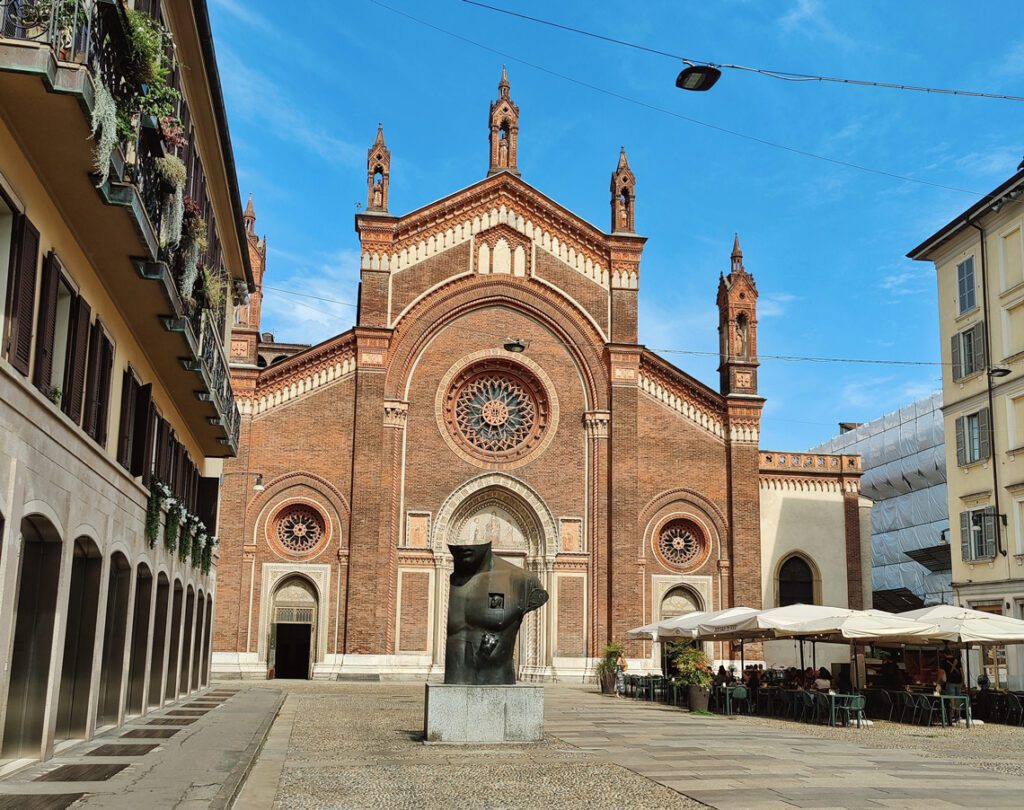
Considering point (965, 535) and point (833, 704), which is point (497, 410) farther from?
point (833, 704)

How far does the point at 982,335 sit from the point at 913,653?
30.7 ft

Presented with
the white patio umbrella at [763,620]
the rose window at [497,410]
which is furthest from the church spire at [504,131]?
the white patio umbrella at [763,620]

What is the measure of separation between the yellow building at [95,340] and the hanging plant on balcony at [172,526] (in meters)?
0.05

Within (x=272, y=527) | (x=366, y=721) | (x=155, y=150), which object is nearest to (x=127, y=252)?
(x=155, y=150)

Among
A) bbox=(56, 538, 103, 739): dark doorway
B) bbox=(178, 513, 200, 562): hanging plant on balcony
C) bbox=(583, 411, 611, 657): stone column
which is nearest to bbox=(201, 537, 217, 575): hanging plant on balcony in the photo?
bbox=(178, 513, 200, 562): hanging plant on balcony

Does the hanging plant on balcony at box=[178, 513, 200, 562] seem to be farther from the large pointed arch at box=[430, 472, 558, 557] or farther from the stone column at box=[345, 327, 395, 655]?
the large pointed arch at box=[430, 472, 558, 557]

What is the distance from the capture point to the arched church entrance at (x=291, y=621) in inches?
1373

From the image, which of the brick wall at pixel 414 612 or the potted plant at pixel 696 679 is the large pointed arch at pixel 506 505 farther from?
the potted plant at pixel 696 679

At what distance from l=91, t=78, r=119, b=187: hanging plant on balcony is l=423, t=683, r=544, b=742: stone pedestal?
8.35 m

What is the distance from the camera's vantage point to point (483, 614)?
15.7 metres

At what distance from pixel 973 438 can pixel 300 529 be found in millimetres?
20957

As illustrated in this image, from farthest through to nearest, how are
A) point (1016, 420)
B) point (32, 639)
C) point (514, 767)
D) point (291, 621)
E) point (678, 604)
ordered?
point (678, 604)
point (291, 621)
point (1016, 420)
point (514, 767)
point (32, 639)

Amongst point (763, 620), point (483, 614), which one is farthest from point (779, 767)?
point (763, 620)

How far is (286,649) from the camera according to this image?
1415 inches
